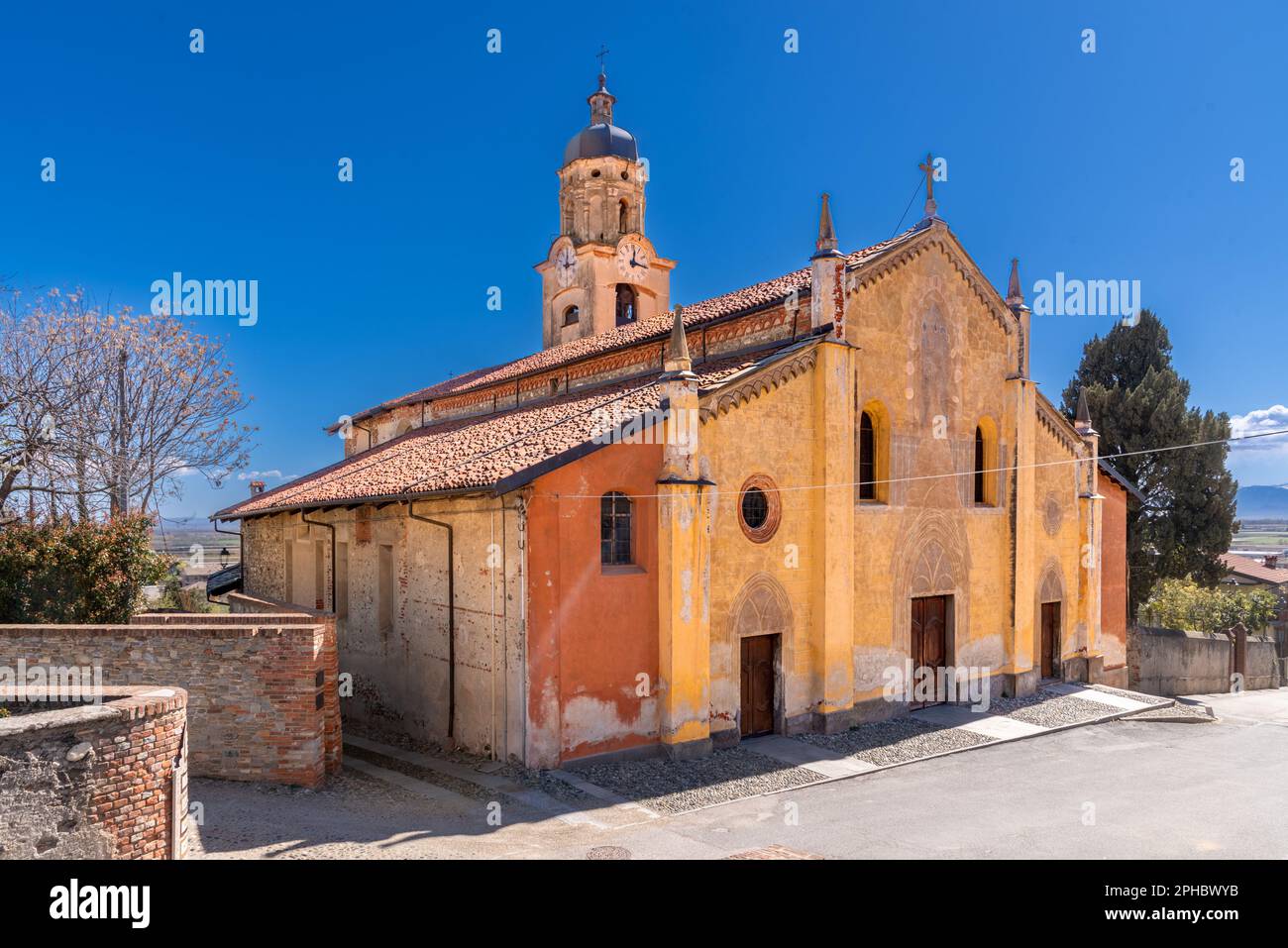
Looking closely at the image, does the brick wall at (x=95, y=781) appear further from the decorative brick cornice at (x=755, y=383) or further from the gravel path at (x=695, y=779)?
the decorative brick cornice at (x=755, y=383)

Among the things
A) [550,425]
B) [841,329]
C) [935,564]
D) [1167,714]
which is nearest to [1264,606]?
[1167,714]

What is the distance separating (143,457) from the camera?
24.8 m

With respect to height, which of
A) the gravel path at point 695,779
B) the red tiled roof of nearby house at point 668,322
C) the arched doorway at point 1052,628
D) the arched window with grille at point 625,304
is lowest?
the gravel path at point 695,779

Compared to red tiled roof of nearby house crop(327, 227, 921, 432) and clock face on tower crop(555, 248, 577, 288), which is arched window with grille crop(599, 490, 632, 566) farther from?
clock face on tower crop(555, 248, 577, 288)

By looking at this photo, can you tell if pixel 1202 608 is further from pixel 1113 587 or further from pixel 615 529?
pixel 615 529

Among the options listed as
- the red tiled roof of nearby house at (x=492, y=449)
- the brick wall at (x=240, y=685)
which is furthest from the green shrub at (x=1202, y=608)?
the brick wall at (x=240, y=685)

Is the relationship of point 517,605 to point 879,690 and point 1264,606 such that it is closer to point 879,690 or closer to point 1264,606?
point 879,690

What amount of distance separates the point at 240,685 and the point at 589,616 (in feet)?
16.1

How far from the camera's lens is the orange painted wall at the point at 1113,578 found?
72.4 ft

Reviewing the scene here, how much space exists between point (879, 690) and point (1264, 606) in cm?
2946

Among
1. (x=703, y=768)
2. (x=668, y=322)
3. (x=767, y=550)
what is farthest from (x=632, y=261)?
(x=703, y=768)

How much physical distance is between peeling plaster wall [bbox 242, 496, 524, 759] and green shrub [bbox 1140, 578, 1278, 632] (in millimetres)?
29764

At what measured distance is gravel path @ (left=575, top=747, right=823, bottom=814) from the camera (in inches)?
458

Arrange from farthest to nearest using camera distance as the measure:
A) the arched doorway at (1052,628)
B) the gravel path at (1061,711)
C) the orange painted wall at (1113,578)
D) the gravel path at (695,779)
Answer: the orange painted wall at (1113,578), the arched doorway at (1052,628), the gravel path at (1061,711), the gravel path at (695,779)
